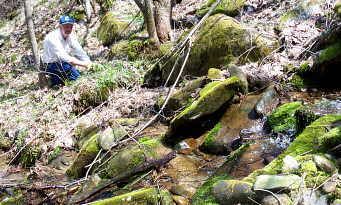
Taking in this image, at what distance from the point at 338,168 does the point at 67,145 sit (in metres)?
5.06

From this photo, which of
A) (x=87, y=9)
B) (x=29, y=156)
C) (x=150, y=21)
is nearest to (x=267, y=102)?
(x=29, y=156)

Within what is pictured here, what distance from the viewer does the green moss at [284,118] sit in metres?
4.50

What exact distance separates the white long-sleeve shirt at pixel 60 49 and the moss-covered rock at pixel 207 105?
396cm

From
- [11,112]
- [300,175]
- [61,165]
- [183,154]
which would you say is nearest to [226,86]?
[183,154]

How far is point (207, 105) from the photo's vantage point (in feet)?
16.6

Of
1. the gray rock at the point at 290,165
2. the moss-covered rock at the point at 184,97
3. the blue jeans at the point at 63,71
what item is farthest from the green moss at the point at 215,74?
the blue jeans at the point at 63,71

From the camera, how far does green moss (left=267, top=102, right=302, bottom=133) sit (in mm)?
4500

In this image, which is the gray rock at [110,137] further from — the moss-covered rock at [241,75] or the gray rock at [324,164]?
the gray rock at [324,164]

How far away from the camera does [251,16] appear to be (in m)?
8.12

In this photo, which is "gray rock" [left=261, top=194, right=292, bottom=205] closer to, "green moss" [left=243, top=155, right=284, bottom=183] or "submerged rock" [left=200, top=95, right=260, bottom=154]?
"green moss" [left=243, top=155, right=284, bottom=183]

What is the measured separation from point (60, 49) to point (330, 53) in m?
5.48

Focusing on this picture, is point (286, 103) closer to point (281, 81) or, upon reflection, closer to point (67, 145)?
point (281, 81)

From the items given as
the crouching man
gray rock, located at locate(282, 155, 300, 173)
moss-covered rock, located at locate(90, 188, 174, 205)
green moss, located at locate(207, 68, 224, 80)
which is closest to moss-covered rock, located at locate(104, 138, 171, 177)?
moss-covered rock, located at locate(90, 188, 174, 205)

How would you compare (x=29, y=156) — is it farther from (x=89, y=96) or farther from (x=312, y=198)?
(x=312, y=198)
